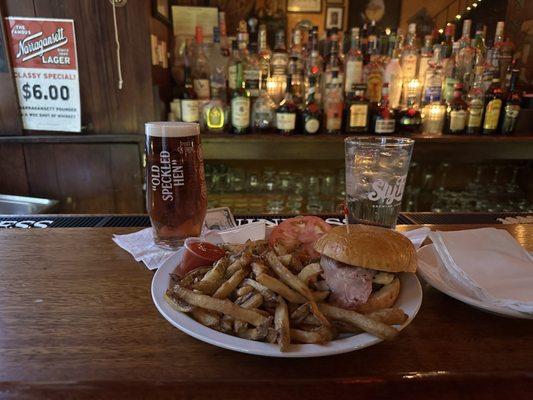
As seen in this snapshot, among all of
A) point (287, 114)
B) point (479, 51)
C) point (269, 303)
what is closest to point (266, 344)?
point (269, 303)

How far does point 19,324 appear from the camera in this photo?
2.17ft

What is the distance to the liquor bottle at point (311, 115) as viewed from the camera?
243 centimetres

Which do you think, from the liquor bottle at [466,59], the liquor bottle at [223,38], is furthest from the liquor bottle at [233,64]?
the liquor bottle at [466,59]

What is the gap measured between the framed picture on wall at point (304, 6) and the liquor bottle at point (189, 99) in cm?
85

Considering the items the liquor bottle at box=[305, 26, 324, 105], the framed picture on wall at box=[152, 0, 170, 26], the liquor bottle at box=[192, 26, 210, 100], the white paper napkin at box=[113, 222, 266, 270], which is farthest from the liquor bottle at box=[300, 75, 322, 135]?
the white paper napkin at box=[113, 222, 266, 270]

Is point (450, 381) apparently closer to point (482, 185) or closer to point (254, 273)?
point (254, 273)

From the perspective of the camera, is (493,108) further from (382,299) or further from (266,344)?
(266,344)

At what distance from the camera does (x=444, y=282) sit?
2.49 feet

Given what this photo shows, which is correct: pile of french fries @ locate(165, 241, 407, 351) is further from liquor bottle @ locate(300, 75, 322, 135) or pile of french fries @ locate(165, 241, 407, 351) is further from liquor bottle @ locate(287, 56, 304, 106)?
liquor bottle @ locate(287, 56, 304, 106)

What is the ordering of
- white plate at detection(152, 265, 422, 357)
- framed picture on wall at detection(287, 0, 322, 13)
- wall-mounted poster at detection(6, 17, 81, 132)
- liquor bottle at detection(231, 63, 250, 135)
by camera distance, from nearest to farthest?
white plate at detection(152, 265, 422, 357) < wall-mounted poster at detection(6, 17, 81, 132) < liquor bottle at detection(231, 63, 250, 135) < framed picture on wall at detection(287, 0, 322, 13)

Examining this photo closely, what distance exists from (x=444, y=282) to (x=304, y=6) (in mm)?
2667

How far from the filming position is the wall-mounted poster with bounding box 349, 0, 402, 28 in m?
2.89

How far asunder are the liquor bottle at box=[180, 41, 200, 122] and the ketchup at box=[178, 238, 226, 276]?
69.8 inches

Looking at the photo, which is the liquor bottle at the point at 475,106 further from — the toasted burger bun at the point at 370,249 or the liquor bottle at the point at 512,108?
the toasted burger bun at the point at 370,249
